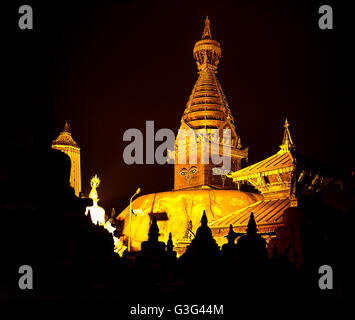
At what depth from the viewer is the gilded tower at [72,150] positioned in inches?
1271

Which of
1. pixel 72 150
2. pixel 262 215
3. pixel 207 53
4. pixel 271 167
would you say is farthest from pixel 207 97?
pixel 262 215

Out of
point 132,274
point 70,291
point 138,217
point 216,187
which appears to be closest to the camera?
point 70,291

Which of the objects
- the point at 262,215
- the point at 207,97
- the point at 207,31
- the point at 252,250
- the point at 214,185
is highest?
the point at 207,31

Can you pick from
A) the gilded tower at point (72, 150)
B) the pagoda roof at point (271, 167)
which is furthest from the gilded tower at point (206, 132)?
the pagoda roof at point (271, 167)

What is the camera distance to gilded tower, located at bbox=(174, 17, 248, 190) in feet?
114

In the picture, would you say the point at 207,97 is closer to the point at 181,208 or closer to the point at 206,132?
the point at 206,132

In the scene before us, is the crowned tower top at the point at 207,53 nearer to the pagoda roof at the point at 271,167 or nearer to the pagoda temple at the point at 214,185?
the pagoda temple at the point at 214,185

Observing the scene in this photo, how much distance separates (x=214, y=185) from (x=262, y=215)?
16590 millimetres

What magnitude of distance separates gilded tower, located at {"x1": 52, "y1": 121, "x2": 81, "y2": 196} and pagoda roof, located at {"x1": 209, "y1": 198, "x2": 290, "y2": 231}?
1580cm

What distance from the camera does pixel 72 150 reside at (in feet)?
109

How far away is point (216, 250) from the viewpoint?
9.38 m

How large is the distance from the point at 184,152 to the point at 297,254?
23748 mm
